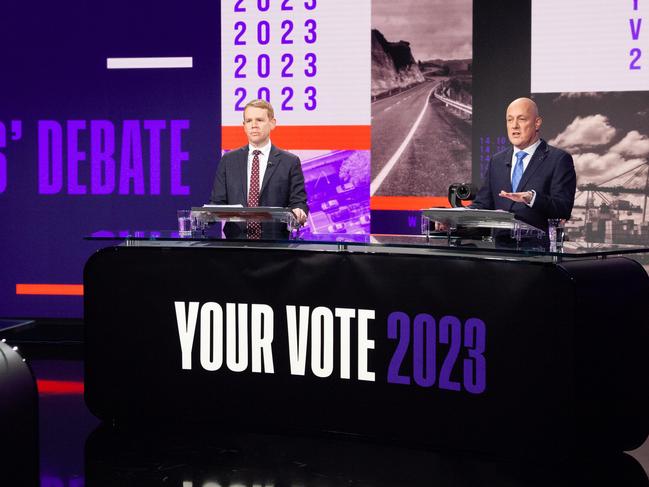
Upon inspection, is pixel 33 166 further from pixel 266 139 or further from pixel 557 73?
pixel 557 73

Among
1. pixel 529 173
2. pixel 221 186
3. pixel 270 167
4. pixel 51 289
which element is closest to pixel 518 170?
pixel 529 173

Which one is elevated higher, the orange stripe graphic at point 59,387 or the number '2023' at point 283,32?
the number '2023' at point 283,32

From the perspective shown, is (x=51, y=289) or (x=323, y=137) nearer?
(x=323, y=137)

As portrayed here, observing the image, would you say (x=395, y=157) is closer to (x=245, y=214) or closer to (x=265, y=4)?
(x=265, y=4)

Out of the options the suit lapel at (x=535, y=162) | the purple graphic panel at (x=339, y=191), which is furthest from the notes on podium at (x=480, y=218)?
the purple graphic panel at (x=339, y=191)

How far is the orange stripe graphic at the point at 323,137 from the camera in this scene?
6.11 m

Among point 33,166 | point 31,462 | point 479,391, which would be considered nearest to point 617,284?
point 479,391

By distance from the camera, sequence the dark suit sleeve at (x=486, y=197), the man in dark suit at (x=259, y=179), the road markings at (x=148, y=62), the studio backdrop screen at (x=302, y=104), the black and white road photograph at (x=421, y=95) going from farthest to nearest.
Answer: the road markings at (x=148, y=62) < the black and white road photograph at (x=421, y=95) < the studio backdrop screen at (x=302, y=104) < the man in dark suit at (x=259, y=179) < the dark suit sleeve at (x=486, y=197)

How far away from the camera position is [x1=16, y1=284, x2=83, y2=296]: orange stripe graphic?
21.8 ft

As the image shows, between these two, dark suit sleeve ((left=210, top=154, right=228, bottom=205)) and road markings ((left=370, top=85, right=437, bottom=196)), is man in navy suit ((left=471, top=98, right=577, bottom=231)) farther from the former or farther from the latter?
road markings ((left=370, top=85, right=437, bottom=196))

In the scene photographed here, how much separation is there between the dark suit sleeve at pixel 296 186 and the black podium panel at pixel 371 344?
867 mm

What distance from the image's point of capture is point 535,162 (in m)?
4.24

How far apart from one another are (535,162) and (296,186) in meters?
1.29

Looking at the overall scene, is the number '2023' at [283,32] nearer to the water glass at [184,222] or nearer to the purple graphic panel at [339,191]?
the purple graphic panel at [339,191]
